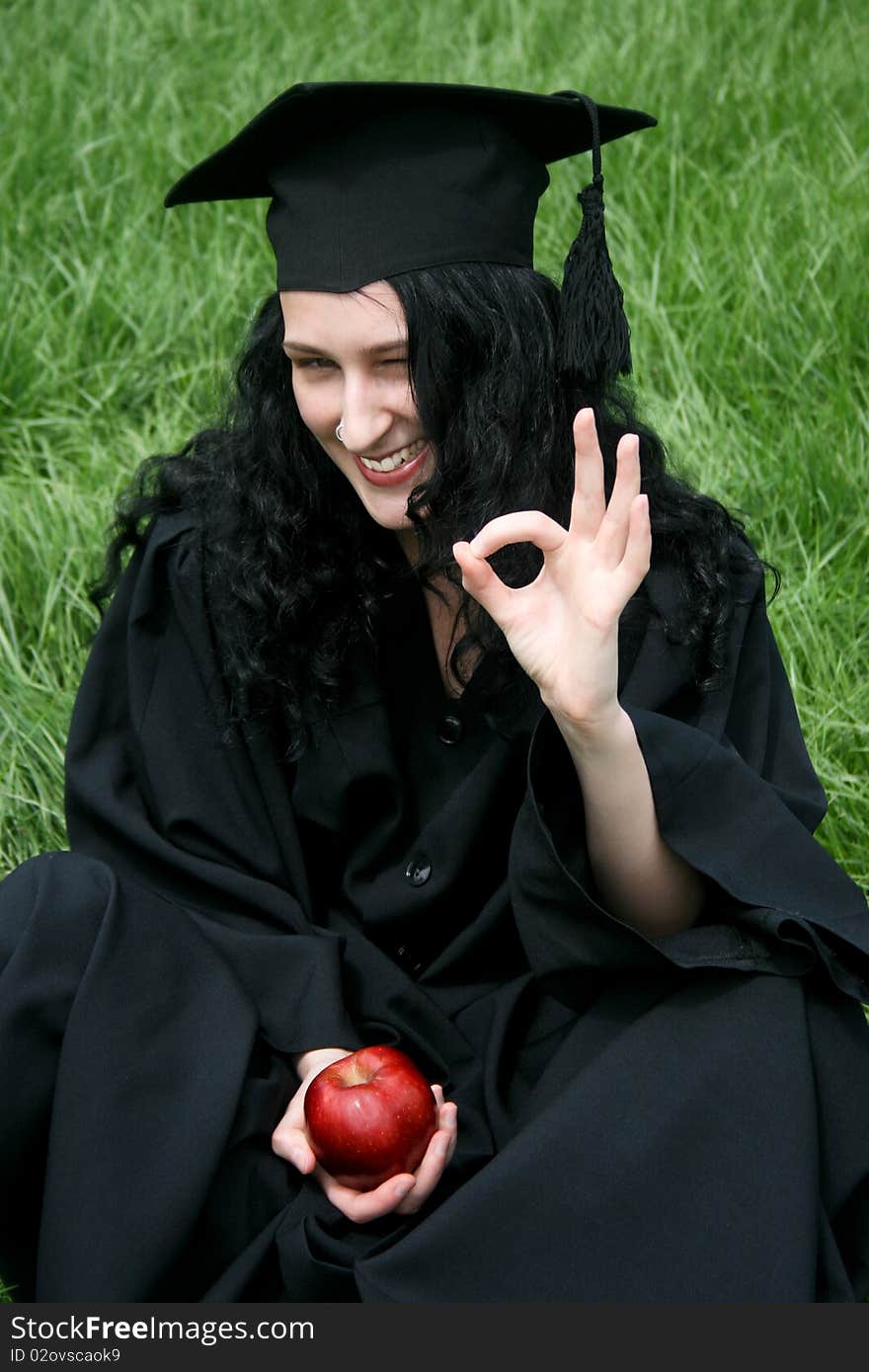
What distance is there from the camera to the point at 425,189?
2.41 metres

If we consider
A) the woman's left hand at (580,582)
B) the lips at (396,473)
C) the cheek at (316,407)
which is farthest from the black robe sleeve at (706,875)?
the cheek at (316,407)

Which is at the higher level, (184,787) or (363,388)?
(363,388)

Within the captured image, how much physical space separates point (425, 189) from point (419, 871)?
1.05m

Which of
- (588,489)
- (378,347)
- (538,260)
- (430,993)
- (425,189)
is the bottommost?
(430,993)

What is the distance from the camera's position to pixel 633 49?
5.38 m

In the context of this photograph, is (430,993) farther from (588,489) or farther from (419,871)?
(588,489)

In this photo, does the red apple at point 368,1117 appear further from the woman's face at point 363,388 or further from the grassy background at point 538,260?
the grassy background at point 538,260

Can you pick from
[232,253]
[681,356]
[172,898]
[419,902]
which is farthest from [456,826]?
[232,253]

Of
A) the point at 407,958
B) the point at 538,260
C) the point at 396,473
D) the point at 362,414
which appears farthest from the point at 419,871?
the point at 538,260

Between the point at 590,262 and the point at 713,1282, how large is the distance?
1.42 m

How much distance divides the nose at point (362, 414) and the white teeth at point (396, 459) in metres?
0.07

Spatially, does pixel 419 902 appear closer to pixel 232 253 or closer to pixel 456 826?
pixel 456 826

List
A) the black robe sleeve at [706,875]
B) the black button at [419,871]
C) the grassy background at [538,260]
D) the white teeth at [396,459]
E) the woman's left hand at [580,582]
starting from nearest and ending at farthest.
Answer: the woman's left hand at [580,582] < the black robe sleeve at [706,875] < the white teeth at [396,459] < the black button at [419,871] < the grassy background at [538,260]

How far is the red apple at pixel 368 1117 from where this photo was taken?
7.21ft
